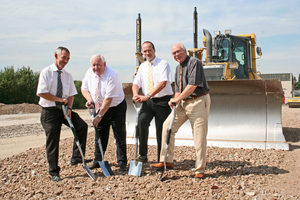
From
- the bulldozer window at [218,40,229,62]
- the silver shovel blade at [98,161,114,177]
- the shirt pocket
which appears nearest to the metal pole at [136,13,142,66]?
the bulldozer window at [218,40,229,62]

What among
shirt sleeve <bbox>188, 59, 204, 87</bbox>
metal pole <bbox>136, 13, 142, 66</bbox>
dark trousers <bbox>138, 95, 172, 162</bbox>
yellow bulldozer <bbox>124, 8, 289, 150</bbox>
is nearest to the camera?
shirt sleeve <bbox>188, 59, 204, 87</bbox>

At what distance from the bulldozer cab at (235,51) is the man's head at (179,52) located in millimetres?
5038

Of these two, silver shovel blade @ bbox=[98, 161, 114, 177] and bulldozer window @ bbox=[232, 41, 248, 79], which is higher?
bulldozer window @ bbox=[232, 41, 248, 79]

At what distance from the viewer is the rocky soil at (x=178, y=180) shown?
10.1ft

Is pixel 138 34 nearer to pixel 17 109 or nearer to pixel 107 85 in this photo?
pixel 107 85

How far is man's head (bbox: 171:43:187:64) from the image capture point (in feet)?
11.7

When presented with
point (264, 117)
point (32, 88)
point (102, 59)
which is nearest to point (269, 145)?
point (264, 117)

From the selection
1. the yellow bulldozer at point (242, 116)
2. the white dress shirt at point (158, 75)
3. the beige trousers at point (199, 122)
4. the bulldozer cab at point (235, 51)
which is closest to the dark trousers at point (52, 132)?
the white dress shirt at point (158, 75)

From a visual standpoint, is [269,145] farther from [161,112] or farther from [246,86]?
[161,112]

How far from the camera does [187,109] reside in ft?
12.0

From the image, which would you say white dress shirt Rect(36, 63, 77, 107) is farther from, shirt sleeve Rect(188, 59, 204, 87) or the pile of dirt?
the pile of dirt

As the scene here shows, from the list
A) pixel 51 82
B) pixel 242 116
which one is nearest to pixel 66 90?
pixel 51 82

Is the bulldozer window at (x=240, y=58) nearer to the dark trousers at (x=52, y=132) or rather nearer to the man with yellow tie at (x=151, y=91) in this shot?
the man with yellow tie at (x=151, y=91)

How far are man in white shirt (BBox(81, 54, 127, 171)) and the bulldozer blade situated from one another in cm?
165
